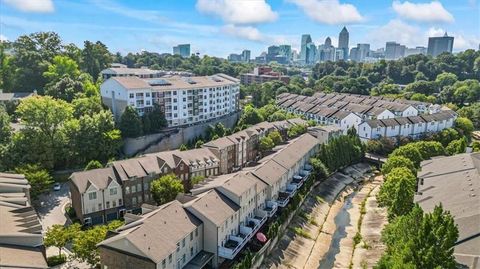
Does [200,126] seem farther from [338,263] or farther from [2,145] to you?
[338,263]

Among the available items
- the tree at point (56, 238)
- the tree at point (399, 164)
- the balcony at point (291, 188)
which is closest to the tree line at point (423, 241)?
the balcony at point (291, 188)

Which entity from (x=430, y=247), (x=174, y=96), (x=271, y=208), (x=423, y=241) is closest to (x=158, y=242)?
(x=271, y=208)

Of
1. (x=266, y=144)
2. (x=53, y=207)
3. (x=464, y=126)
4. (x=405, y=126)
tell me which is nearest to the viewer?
(x=53, y=207)

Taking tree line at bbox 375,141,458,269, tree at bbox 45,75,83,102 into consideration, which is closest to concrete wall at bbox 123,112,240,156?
tree at bbox 45,75,83,102

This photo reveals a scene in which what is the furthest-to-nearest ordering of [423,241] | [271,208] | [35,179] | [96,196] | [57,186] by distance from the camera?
[57,186], [271,208], [35,179], [96,196], [423,241]

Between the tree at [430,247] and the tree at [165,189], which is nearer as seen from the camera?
the tree at [430,247]

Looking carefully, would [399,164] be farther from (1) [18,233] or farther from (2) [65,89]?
(2) [65,89]

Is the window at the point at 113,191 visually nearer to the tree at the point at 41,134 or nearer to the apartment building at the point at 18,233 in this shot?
the apartment building at the point at 18,233
